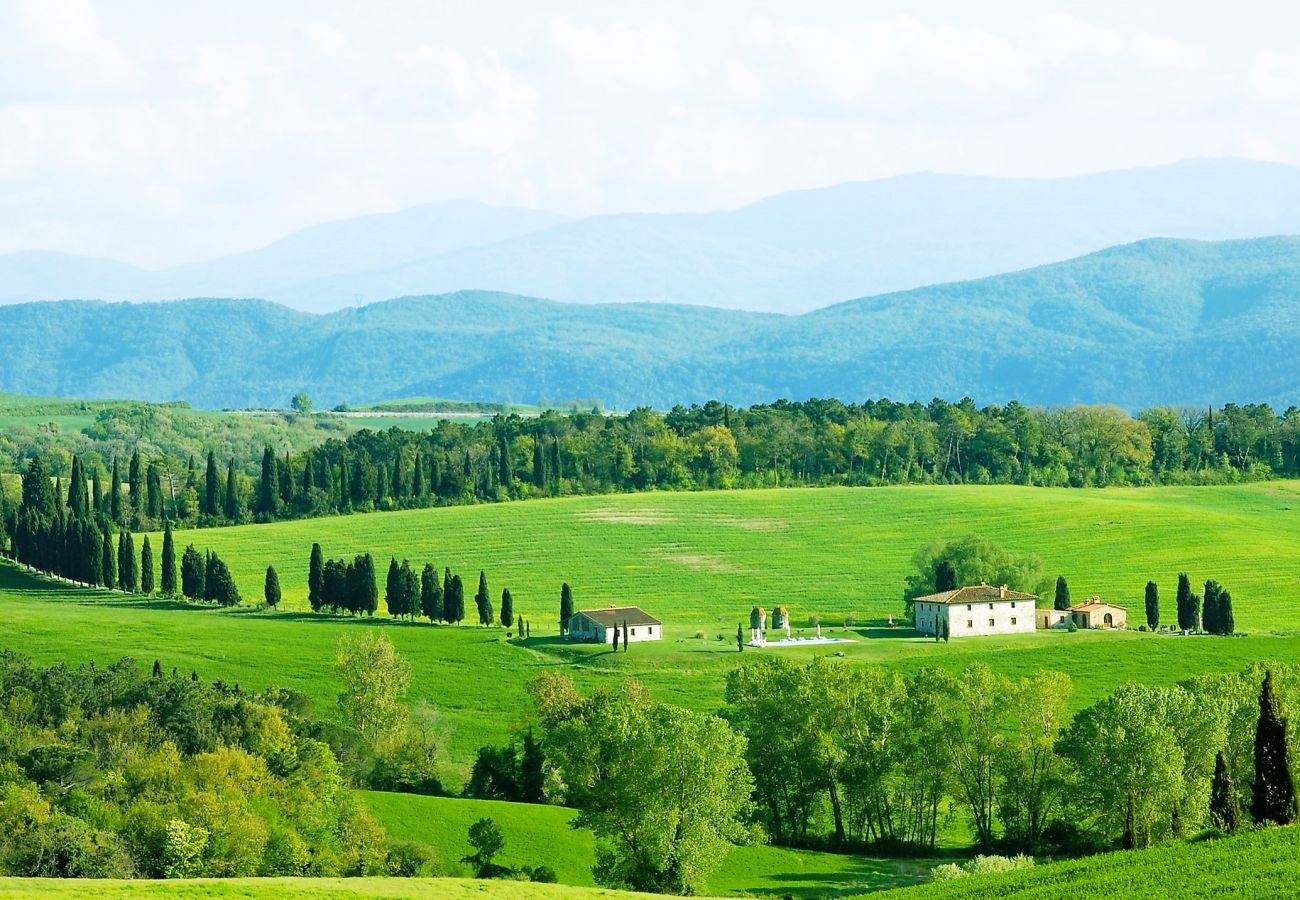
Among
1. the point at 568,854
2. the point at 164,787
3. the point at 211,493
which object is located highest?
the point at 211,493

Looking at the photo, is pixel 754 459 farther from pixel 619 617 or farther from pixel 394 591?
pixel 619 617

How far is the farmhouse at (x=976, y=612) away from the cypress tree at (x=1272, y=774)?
5857 cm

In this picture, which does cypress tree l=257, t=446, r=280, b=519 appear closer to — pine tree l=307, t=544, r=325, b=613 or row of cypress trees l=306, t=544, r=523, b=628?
row of cypress trees l=306, t=544, r=523, b=628

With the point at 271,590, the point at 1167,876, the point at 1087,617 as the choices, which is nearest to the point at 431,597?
the point at 271,590

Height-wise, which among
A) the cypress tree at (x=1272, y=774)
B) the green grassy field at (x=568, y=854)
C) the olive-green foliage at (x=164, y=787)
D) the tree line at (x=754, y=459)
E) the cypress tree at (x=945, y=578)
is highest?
the tree line at (x=754, y=459)

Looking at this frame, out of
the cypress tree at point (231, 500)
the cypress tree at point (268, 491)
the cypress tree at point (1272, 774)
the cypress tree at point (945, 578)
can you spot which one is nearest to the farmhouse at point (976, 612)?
the cypress tree at point (945, 578)

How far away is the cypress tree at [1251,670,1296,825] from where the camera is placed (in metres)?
50.6

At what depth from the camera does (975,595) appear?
112 m

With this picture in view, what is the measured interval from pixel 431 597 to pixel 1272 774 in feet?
244

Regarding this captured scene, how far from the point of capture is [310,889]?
49000mm

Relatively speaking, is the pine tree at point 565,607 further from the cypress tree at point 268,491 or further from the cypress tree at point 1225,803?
the cypress tree at point 1225,803

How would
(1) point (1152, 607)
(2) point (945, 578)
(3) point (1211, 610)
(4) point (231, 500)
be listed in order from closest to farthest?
1. (3) point (1211, 610)
2. (1) point (1152, 607)
3. (2) point (945, 578)
4. (4) point (231, 500)

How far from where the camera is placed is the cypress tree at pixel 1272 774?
50.6 metres

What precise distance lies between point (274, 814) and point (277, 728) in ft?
30.8
